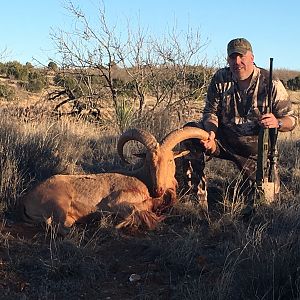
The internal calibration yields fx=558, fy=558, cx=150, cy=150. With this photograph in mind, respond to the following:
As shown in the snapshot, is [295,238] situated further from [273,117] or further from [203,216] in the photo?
[273,117]

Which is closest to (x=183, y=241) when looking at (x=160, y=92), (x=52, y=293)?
(x=52, y=293)

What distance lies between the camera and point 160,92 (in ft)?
51.0

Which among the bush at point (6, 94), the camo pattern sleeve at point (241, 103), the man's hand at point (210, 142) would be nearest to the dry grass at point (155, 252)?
the man's hand at point (210, 142)

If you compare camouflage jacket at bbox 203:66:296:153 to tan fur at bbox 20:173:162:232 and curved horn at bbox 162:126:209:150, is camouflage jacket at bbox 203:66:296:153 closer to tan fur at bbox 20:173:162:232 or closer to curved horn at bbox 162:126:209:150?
curved horn at bbox 162:126:209:150

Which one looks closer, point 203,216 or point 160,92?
point 203,216

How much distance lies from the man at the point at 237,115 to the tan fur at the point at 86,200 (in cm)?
91

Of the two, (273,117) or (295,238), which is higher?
(273,117)

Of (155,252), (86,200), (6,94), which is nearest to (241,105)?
(86,200)

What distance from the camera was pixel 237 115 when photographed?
757 cm

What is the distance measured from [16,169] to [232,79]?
3093 mm

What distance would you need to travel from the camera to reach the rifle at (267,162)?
22.4 ft

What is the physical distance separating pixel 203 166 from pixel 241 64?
143 cm

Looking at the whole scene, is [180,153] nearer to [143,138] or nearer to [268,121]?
[143,138]

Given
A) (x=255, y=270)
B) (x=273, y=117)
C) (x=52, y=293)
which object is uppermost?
(x=273, y=117)
